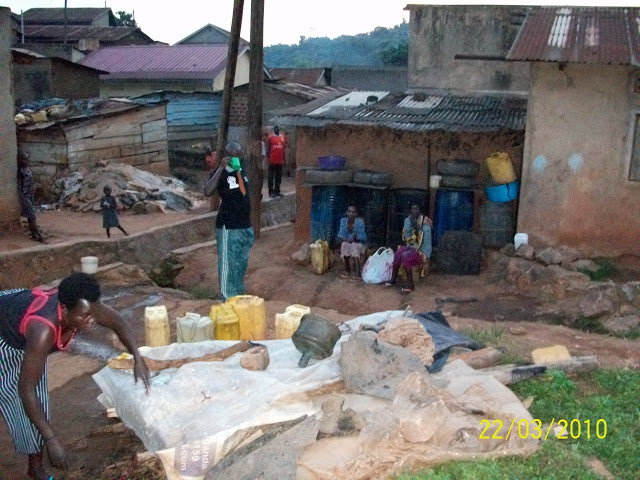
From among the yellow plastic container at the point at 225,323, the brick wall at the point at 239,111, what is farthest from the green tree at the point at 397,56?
the yellow plastic container at the point at 225,323

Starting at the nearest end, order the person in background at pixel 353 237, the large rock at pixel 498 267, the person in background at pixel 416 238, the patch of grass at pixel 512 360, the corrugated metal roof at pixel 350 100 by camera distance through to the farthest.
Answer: the patch of grass at pixel 512 360 < the large rock at pixel 498 267 < the person in background at pixel 416 238 < the person in background at pixel 353 237 < the corrugated metal roof at pixel 350 100

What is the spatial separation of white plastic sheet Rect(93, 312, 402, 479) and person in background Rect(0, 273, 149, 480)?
47cm

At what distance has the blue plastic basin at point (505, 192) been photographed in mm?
10930

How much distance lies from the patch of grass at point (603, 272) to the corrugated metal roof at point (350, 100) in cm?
503

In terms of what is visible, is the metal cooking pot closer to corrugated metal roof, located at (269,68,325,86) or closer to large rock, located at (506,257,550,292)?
large rock, located at (506,257,550,292)

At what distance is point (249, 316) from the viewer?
623cm

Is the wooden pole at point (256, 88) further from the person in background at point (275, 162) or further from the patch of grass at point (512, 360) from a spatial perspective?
the patch of grass at point (512, 360)

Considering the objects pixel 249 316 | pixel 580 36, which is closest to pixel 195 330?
pixel 249 316

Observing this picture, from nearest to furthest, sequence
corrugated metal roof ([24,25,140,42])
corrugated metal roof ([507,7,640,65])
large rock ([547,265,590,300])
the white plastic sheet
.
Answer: the white plastic sheet
large rock ([547,265,590,300])
corrugated metal roof ([507,7,640,65])
corrugated metal roof ([24,25,140,42])

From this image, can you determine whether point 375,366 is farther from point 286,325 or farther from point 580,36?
point 580,36

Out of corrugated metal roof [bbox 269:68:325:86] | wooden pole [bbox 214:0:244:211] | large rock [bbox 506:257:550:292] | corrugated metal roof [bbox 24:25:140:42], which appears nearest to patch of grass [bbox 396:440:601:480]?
large rock [bbox 506:257:550:292]

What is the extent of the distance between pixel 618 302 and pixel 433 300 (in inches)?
93.8

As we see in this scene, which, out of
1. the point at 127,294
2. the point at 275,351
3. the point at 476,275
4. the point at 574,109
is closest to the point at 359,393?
the point at 275,351

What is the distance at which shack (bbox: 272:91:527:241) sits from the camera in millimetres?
11117
